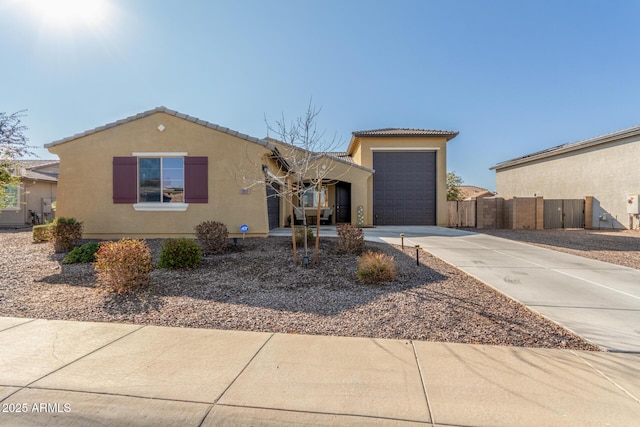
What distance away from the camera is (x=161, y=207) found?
10.5 metres

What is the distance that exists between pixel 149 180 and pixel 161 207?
1.06 m

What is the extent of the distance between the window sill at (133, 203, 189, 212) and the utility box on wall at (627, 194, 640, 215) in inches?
853

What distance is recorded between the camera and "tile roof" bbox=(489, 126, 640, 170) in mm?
16453

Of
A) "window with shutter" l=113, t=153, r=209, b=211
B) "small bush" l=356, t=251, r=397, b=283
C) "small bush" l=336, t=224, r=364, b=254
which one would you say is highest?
"window with shutter" l=113, t=153, r=209, b=211

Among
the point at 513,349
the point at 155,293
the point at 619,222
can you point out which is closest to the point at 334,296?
the point at 513,349

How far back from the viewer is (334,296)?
195 inches

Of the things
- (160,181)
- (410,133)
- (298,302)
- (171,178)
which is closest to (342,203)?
(410,133)

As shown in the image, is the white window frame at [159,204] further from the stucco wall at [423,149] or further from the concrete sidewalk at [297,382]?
the stucco wall at [423,149]

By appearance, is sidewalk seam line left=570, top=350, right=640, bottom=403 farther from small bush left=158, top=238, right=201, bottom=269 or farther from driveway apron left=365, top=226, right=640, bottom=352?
small bush left=158, top=238, right=201, bottom=269

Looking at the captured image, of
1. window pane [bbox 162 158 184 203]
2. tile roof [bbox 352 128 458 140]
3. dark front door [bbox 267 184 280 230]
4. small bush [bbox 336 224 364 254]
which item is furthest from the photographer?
tile roof [bbox 352 128 458 140]

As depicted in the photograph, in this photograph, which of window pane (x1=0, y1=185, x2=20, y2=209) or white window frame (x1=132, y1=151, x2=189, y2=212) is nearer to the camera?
window pane (x1=0, y1=185, x2=20, y2=209)

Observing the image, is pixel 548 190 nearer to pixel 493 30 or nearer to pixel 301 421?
pixel 493 30

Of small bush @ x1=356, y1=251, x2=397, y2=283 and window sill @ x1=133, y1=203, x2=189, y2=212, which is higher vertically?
window sill @ x1=133, y1=203, x2=189, y2=212

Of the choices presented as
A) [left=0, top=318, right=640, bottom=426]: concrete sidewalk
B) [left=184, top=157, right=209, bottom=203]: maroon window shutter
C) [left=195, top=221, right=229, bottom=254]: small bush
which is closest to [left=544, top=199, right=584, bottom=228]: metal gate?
[left=0, top=318, right=640, bottom=426]: concrete sidewalk
